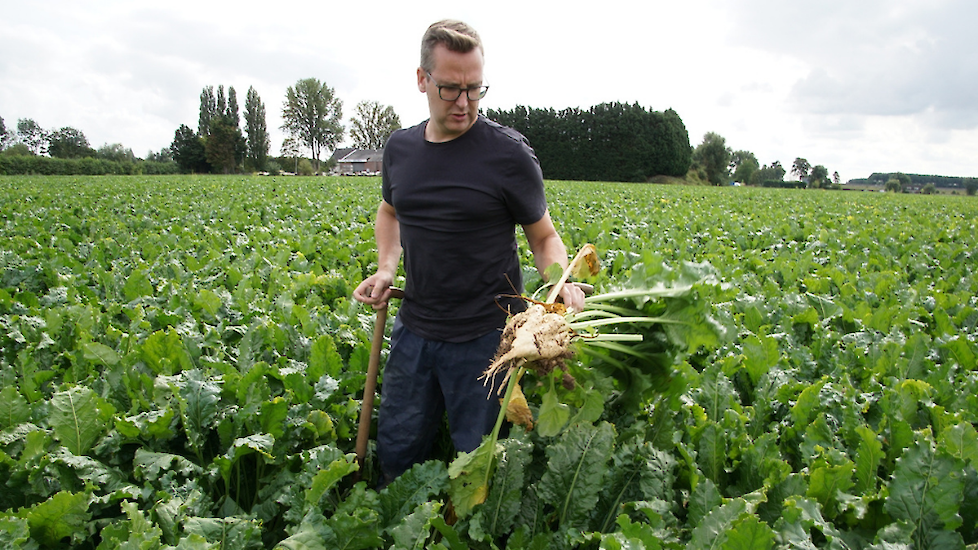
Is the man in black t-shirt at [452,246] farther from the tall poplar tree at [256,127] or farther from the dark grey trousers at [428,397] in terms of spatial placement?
the tall poplar tree at [256,127]

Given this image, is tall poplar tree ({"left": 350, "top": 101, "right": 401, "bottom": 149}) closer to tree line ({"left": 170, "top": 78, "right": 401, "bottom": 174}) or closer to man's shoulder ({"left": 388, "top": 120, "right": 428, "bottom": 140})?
tree line ({"left": 170, "top": 78, "right": 401, "bottom": 174})

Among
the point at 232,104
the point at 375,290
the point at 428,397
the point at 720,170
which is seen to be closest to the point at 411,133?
the point at 375,290

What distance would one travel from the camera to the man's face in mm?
1937

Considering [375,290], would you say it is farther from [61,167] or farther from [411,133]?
[61,167]

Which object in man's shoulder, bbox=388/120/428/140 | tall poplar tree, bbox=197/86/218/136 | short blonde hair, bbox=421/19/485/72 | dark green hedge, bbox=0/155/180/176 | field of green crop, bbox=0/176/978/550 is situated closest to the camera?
field of green crop, bbox=0/176/978/550

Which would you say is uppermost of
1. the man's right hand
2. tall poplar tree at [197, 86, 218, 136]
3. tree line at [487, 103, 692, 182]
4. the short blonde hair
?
tall poplar tree at [197, 86, 218, 136]

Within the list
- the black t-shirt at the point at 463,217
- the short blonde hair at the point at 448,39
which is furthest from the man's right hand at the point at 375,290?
the short blonde hair at the point at 448,39

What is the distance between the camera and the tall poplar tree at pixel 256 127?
252ft

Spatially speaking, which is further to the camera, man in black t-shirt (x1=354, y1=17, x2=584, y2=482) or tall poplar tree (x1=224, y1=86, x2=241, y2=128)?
tall poplar tree (x1=224, y1=86, x2=241, y2=128)

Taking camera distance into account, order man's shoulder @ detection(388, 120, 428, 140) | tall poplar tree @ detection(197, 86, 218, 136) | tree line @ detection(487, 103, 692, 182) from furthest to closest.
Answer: tall poplar tree @ detection(197, 86, 218, 136)
tree line @ detection(487, 103, 692, 182)
man's shoulder @ detection(388, 120, 428, 140)

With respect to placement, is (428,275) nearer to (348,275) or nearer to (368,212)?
(348,275)

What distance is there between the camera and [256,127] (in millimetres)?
78812

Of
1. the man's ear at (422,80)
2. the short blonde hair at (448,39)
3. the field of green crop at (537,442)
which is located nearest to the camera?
the field of green crop at (537,442)

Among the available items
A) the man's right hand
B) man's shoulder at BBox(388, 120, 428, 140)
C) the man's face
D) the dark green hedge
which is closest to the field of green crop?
the man's right hand
